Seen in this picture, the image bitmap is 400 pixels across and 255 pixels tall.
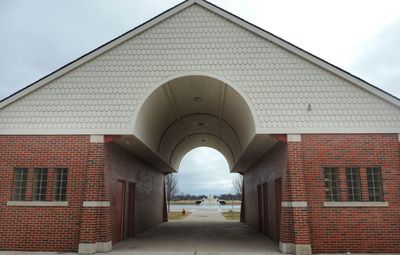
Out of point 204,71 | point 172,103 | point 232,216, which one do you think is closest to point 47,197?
point 172,103

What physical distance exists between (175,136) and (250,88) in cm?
1118

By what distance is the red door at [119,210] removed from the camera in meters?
16.4

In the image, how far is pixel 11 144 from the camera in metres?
14.4

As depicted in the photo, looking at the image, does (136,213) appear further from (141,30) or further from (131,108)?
(141,30)

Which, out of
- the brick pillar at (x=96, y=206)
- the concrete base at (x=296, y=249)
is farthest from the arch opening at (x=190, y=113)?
the concrete base at (x=296, y=249)

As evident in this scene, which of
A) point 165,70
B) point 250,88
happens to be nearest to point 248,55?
point 250,88

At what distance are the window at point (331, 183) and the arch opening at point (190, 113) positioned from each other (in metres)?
3.22

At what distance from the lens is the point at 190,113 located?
20.8 meters

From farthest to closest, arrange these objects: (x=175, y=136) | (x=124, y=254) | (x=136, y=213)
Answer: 1. (x=175, y=136)
2. (x=136, y=213)
3. (x=124, y=254)

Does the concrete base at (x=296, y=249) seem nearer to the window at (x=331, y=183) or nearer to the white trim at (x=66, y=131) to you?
Result: the window at (x=331, y=183)

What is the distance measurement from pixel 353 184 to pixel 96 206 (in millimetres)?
9649

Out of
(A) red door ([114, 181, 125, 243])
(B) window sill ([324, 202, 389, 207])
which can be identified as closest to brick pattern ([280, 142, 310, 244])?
(B) window sill ([324, 202, 389, 207])

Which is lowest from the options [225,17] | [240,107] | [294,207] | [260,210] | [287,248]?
[287,248]

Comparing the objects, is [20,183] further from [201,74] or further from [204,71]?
[204,71]
